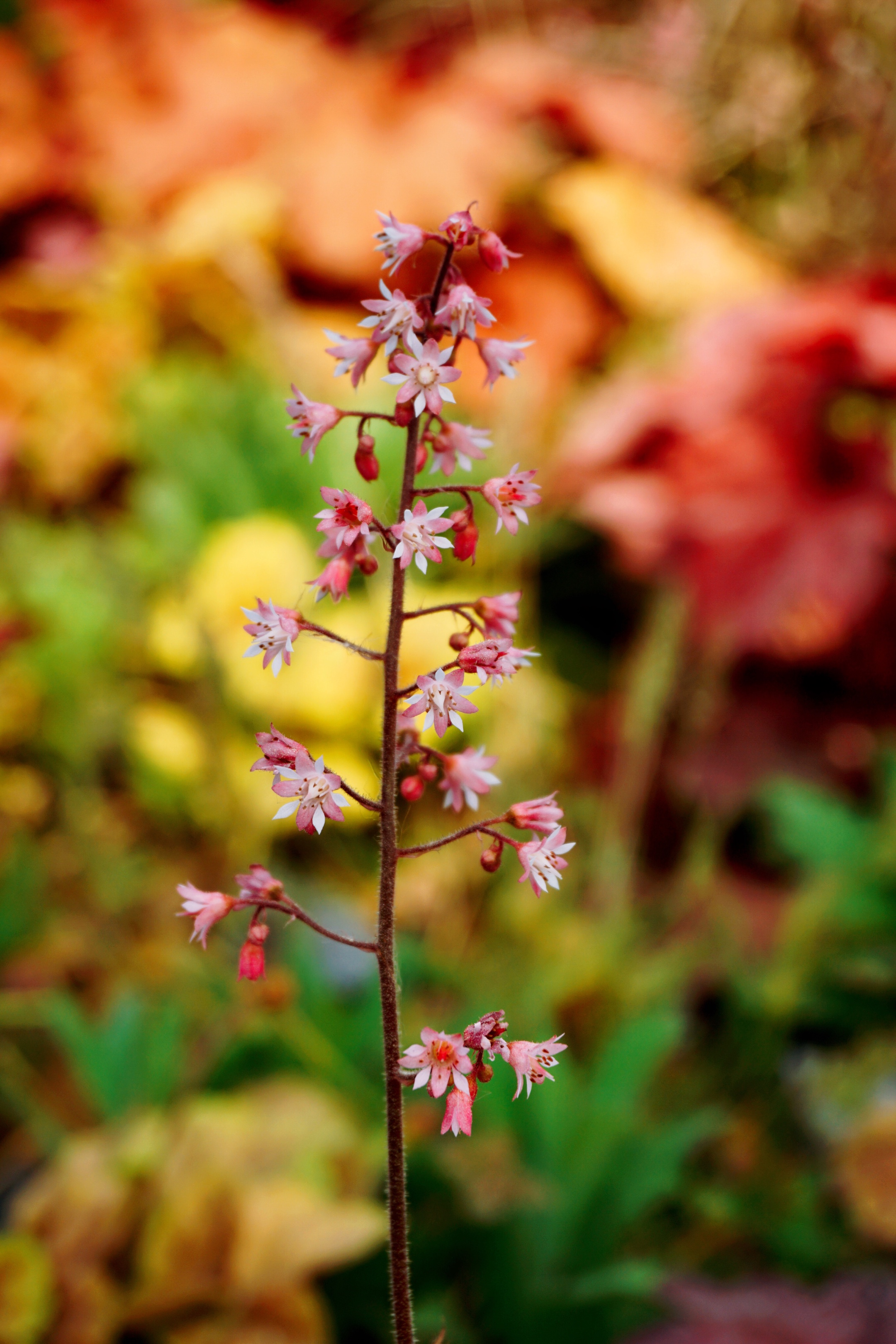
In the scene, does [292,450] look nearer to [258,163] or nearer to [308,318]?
[308,318]

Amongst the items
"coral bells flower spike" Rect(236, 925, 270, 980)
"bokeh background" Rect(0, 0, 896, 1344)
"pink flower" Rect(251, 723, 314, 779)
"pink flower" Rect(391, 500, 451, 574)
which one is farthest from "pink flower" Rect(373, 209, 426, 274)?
"bokeh background" Rect(0, 0, 896, 1344)

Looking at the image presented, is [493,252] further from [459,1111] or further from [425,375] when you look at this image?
[459,1111]

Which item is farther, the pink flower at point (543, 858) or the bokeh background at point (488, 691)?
the bokeh background at point (488, 691)

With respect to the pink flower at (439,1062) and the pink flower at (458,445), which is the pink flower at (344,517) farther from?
the pink flower at (439,1062)

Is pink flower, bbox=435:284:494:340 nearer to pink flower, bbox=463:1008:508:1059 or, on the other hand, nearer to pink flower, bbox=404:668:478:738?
pink flower, bbox=404:668:478:738

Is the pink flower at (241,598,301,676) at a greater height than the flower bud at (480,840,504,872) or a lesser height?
greater

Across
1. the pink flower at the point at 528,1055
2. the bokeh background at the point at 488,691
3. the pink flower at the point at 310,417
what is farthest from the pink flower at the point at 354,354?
the bokeh background at the point at 488,691

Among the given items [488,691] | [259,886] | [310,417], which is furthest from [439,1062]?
[488,691]
